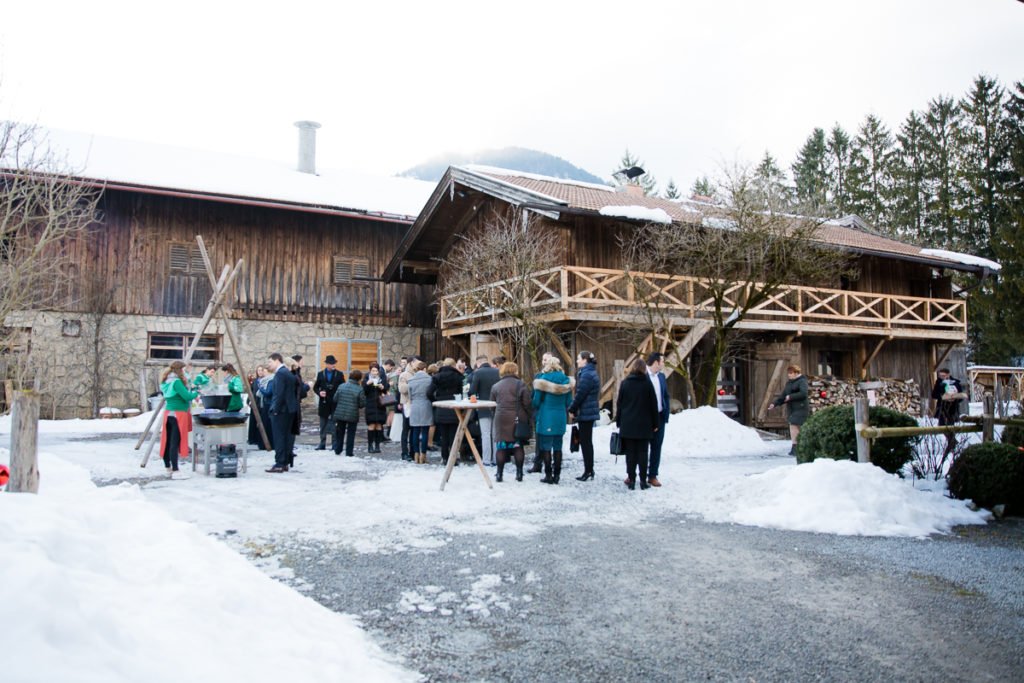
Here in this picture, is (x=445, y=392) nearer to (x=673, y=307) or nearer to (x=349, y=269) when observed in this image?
(x=673, y=307)

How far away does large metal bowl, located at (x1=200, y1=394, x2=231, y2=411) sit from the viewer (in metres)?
9.08

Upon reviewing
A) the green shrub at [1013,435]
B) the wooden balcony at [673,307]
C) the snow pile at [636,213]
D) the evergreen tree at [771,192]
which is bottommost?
the green shrub at [1013,435]

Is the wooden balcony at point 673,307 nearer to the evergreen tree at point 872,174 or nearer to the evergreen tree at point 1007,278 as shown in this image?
the evergreen tree at point 1007,278

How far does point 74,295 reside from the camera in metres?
18.7

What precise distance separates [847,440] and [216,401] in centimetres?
749

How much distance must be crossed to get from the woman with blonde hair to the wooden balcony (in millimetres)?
6720

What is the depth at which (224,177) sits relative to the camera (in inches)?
835

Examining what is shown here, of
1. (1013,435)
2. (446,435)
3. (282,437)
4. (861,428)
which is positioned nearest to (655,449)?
(861,428)

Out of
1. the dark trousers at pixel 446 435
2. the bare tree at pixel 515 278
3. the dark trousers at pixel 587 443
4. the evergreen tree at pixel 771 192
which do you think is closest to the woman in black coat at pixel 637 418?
the dark trousers at pixel 587 443

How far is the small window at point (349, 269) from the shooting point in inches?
869

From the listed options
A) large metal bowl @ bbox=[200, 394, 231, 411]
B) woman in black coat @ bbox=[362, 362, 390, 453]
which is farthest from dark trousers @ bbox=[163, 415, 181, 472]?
woman in black coat @ bbox=[362, 362, 390, 453]

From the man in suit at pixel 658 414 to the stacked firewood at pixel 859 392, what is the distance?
37.2 feet

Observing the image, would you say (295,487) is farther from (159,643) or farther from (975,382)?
(975,382)

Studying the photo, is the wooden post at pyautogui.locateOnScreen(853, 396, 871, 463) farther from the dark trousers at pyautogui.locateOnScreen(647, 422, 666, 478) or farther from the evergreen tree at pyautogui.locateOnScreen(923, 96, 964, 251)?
the evergreen tree at pyautogui.locateOnScreen(923, 96, 964, 251)
